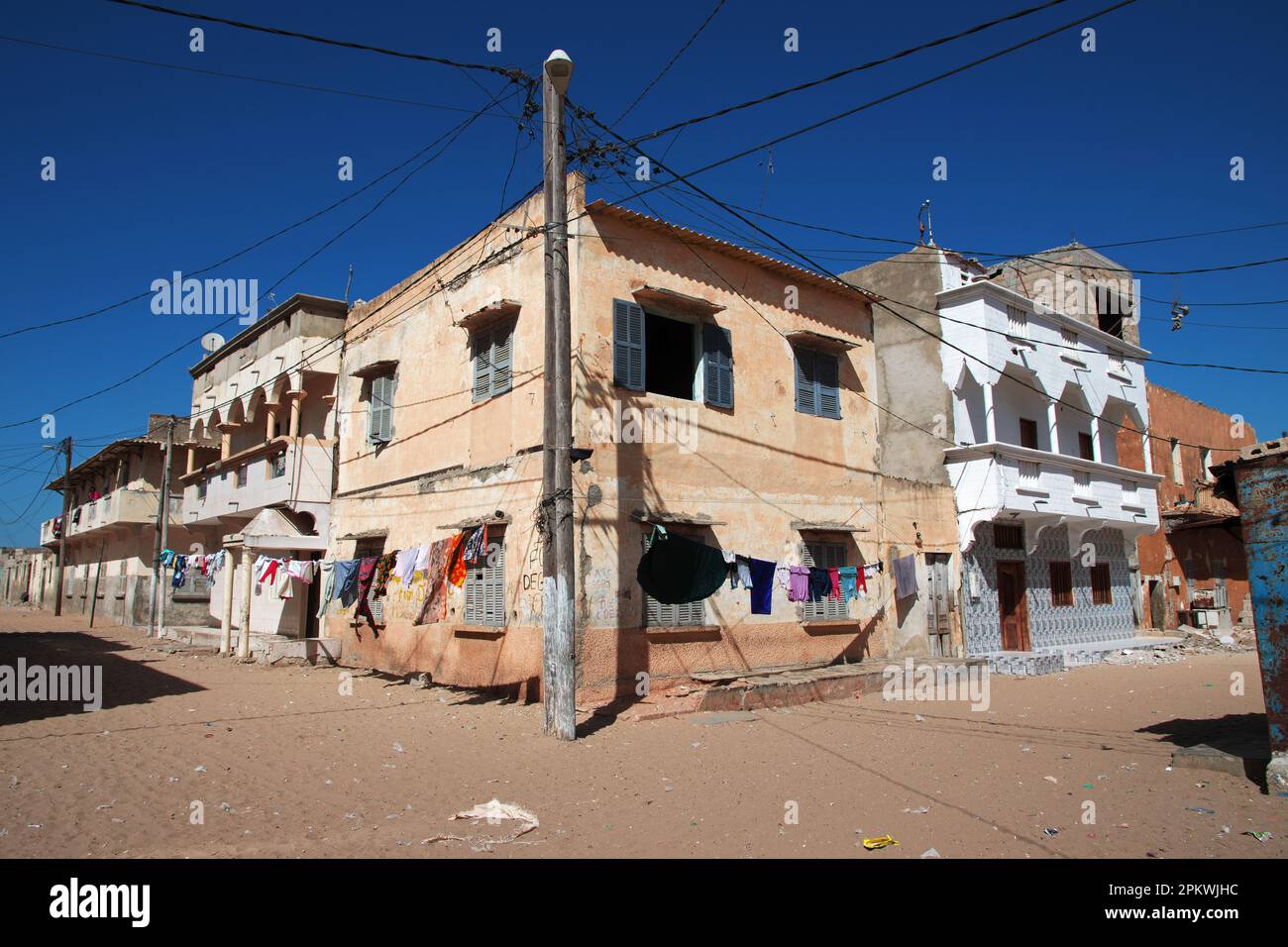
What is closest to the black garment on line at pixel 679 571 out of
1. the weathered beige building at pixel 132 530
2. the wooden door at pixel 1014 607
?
the wooden door at pixel 1014 607

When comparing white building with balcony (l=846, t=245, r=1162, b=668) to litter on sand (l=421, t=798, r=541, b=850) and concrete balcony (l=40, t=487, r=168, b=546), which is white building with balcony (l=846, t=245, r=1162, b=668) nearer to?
litter on sand (l=421, t=798, r=541, b=850)

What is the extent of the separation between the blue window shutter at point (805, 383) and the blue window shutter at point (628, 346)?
3.97m

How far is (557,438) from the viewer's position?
404 inches

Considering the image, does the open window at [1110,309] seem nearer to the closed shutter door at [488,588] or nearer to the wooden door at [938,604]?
the wooden door at [938,604]

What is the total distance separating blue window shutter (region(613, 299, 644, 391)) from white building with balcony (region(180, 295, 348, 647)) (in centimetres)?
985

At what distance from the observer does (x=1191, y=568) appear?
2662 cm

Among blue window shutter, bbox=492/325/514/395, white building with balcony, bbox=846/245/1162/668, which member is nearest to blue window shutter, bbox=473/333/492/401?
blue window shutter, bbox=492/325/514/395

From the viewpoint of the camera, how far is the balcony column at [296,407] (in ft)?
68.3

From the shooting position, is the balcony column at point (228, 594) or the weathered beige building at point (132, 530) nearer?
the balcony column at point (228, 594)

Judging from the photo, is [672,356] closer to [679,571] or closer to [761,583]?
[761,583]

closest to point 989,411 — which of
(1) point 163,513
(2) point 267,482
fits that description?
(2) point 267,482

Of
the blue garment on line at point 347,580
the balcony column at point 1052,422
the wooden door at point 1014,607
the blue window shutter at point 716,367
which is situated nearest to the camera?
the blue window shutter at point 716,367
